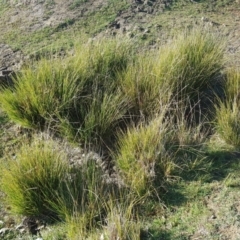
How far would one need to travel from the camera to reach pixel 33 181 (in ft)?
12.9

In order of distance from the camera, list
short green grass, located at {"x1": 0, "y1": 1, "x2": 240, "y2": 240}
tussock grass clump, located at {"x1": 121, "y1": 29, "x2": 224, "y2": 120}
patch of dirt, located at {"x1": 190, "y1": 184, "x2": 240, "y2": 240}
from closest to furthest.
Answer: patch of dirt, located at {"x1": 190, "y1": 184, "x2": 240, "y2": 240}
short green grass, located at {"x1": 0, "y1": 1, "x2": 240, "y2": 240}
tussock grass clump, located at {"x1": 121, "y1": 29, "x2": 224, "y2": 120}

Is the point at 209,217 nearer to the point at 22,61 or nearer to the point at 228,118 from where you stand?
the point at 228,118

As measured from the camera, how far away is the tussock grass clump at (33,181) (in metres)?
3.91

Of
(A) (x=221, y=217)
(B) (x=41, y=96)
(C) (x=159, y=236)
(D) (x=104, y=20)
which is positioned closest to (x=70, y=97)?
(B) (x=41, y=96)

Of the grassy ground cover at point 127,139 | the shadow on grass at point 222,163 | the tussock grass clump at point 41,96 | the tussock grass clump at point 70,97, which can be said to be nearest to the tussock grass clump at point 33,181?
the grassy ground cover at point 127,139

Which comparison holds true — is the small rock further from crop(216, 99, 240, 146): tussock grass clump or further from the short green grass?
crop(216, 99, 240, 146): tussock grass clump

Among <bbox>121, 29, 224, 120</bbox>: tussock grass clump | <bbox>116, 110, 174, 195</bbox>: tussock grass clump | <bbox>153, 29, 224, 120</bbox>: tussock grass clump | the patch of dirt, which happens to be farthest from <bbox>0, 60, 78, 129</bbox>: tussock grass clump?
the patch of dirt

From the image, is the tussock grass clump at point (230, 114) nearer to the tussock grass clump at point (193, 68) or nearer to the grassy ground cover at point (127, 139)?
the grassy ground cover at point (127, 139)

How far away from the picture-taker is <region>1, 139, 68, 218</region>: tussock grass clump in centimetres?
391

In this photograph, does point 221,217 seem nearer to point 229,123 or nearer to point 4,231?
point 229,123

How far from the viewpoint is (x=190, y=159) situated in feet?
14.5

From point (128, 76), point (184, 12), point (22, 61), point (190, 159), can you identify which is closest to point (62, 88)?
point (128, 76)

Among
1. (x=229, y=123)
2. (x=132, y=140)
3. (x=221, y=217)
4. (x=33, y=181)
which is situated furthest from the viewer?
(x=229, y=123)

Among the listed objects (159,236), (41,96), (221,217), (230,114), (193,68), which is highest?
(41,96)
